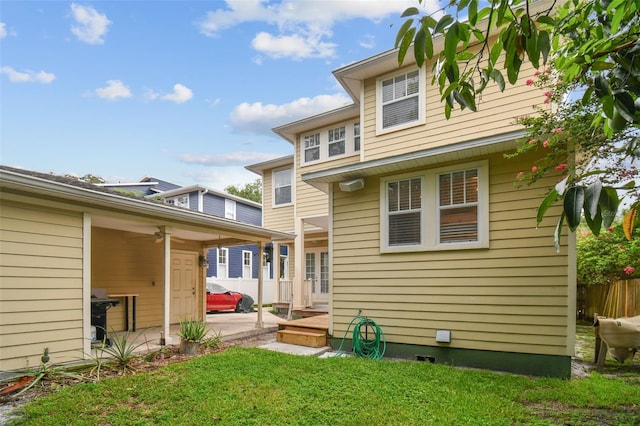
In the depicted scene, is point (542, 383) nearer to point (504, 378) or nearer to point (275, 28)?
point (504, 378)

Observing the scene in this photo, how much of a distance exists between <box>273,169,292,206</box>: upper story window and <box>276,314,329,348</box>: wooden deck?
19.2ft

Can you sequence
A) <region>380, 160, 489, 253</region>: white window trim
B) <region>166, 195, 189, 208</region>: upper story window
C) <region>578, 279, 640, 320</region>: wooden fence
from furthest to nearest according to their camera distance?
<region>166, 195, 189, 208</region>: upper story window
<region>578, 279, 640, 320</region>: wooden fence
<region>380, 160, 489, 253</region>: white window trim

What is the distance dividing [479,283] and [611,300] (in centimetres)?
559

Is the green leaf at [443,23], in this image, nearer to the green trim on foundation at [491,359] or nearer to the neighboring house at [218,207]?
the green trim on foundation at [491,359]

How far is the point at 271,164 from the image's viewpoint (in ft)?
43.2

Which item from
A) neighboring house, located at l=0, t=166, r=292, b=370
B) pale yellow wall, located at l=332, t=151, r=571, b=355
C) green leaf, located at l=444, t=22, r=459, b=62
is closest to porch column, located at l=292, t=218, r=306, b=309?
neighboring house, located at l=0, t=166, r=292, b=370

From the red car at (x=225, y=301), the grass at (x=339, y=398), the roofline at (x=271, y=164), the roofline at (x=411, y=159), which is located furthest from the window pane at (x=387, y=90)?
the red car at (x=225, y=301)

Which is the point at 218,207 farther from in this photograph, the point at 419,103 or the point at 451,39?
the point at 451,39

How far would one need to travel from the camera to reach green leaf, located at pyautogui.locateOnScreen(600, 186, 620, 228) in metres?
1.22

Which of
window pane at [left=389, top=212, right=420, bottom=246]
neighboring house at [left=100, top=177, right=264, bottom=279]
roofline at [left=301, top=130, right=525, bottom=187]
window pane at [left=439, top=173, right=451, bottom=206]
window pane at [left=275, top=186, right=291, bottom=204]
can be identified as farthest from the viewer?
neighboring house at [left=100, top=177, right=264, bottom=279]

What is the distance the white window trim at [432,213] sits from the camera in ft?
18.0

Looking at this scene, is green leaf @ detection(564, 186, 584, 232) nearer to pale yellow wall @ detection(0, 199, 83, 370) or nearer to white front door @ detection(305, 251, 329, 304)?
pale yellow wall @ detection(0, 199, 83, 370)

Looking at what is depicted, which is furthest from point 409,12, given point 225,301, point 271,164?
point 225,301

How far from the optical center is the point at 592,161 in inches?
186
